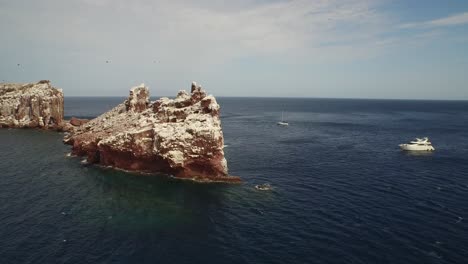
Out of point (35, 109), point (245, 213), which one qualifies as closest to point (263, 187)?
point (245, 213)

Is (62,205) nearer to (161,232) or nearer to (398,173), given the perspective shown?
(161,232)

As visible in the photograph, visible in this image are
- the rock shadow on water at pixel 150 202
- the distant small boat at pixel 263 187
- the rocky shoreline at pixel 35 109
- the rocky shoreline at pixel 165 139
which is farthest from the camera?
the rocky shoreline at pixel 35 109

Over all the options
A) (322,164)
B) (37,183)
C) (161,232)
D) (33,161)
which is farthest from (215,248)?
(33,161)

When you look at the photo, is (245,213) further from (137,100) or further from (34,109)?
(34,109)

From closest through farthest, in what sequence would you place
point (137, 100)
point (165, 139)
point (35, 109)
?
point (165, 139) < point (137, 100) < point (35, 109)

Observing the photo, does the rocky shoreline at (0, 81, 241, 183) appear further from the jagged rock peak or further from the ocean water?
the ocean water

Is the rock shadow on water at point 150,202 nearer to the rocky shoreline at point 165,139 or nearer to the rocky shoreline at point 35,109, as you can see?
the rocky shoreline at point 165,139

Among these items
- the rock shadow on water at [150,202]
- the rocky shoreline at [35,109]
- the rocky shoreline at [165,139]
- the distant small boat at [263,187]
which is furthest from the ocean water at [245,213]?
the rocky shoreline at [35,109]
